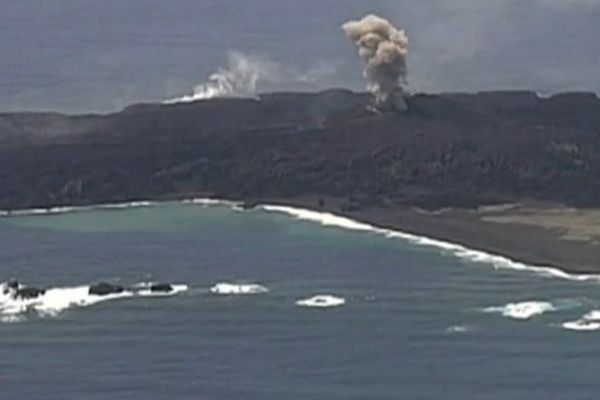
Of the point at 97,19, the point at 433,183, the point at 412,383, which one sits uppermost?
the point at 97,19

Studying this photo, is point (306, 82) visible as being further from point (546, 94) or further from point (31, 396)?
point (31, 396)

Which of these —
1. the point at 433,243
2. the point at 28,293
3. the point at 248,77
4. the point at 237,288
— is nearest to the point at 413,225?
the point at 433,243

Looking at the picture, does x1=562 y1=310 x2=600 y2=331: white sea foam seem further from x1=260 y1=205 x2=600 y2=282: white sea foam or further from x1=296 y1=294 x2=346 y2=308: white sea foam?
x1=296 y1=294 x2=346 y2=308: white sea foam

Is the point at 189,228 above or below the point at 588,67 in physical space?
below

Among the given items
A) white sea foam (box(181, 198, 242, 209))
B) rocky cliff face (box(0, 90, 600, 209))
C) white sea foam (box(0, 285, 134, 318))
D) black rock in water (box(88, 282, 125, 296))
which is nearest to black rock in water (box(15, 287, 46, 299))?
white sea foam (box(0, 285, 134, 318))

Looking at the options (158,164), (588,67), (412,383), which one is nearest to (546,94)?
(588,67)

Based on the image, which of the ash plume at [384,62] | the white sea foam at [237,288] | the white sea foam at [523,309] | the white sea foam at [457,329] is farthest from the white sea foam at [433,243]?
the ash plume at [384,62]

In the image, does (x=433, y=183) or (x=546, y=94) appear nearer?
(x=433, y=183)

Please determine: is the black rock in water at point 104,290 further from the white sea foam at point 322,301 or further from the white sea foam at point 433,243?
the white sea foam at point 433,243
